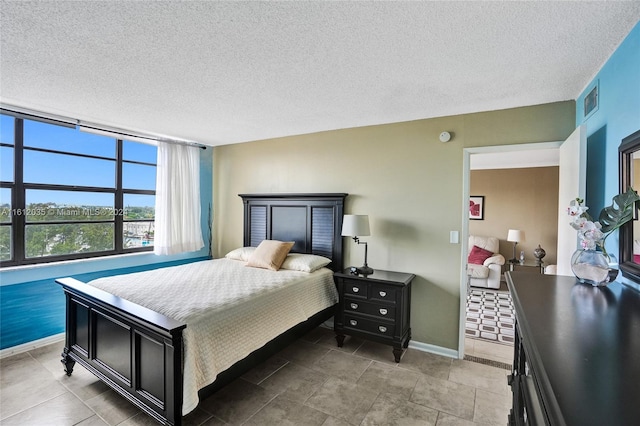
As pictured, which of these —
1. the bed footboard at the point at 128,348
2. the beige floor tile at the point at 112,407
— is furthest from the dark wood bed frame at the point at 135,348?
the beige floor tile at the point at 112,407

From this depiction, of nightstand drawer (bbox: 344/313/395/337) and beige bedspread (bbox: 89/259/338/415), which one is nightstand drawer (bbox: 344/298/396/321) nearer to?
nightstand drawer (bbox: 344/313/395/337)

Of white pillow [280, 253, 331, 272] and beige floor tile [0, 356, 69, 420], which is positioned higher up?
white pillow [280, 253, 331, 272]

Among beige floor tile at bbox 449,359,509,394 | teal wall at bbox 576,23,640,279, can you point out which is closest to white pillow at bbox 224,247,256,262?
beige floor tile at bbox 449,359,509,394

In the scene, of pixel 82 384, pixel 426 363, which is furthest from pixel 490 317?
pixel 82 384

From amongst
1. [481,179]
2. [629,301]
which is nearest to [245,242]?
[629,301]

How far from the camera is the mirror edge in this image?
57.0 inches

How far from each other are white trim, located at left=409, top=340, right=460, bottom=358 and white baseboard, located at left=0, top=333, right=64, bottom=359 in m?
3.72

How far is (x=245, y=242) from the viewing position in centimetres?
438

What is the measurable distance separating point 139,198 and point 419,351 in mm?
3901

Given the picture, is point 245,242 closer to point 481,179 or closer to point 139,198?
point 139,198

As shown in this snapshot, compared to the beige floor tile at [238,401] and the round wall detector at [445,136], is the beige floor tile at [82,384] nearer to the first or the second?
the beige floor tile at [238,401]

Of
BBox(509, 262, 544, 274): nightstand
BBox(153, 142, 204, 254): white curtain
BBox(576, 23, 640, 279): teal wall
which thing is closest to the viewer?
BBox(576, 23, 640, 279): teal wall

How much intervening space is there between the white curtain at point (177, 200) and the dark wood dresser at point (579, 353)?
3981 mm

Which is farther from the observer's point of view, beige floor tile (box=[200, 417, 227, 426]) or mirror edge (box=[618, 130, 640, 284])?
beige floor tile (box=[200, 417, 227, 426])
